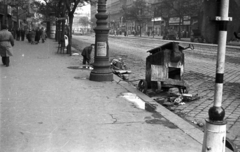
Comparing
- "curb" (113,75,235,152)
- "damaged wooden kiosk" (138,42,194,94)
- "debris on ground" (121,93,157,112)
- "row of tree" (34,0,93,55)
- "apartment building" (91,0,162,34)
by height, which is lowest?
"curb" (113,75,235,152)

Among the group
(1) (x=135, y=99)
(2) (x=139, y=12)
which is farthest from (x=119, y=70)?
(2) (x=139, y=12)

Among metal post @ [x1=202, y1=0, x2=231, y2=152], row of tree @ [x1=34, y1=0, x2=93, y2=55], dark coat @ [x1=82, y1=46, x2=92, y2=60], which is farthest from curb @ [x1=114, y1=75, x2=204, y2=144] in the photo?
row of tree @ [x1=34, y1=0, x2=93, y2=55]

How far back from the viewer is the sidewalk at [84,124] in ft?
14.7

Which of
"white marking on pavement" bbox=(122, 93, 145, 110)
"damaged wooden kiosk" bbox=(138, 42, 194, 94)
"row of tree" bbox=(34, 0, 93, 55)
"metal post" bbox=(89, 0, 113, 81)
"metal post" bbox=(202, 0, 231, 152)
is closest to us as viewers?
"metal post" bbox=(202, 0, 231, 152)

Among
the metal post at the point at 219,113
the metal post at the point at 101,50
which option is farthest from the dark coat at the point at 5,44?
the metal post at the point at 219,113

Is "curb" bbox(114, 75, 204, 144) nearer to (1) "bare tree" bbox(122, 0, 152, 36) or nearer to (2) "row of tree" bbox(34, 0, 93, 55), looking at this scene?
(2) "row of tree" bbox(34, 0, 93, 55)

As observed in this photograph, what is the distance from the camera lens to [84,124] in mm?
5473

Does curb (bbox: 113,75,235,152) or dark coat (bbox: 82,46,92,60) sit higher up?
dark coat (bbox: 82,46,92,60)

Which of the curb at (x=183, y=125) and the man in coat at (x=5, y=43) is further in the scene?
the man in coat at (x=5, y=43)

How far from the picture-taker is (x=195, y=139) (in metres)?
4.82

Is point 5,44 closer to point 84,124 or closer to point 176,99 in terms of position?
point 176,99

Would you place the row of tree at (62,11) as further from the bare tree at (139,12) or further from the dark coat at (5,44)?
the bare tree at (139,12)

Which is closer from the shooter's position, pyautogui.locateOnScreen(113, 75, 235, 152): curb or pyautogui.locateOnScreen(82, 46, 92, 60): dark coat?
pyautogui.locateOnScreen(113, 75, 235, 152): curb

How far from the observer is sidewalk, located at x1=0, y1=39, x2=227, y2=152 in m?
4.49
